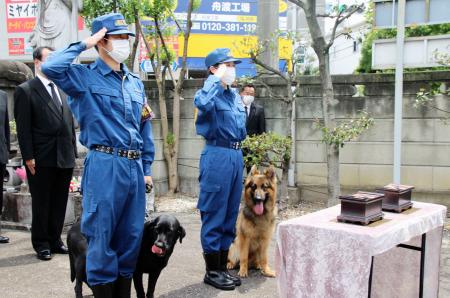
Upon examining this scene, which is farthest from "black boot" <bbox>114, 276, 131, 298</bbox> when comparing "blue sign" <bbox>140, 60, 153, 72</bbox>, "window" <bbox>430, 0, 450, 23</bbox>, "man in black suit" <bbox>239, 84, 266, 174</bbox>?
"blue sign" <bbox>140, 60, 153, 72</bbox>

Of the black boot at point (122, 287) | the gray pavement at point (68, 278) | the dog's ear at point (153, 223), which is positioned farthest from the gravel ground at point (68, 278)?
the dog's ear at point (153, 223)

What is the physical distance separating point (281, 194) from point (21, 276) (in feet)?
15.1

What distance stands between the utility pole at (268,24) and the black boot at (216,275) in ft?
16.4

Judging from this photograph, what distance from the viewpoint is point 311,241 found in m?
2.99

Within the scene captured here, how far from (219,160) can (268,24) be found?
535cm

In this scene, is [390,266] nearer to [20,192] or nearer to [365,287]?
[365,287]

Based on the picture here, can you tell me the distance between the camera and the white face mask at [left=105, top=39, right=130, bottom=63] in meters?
3.46

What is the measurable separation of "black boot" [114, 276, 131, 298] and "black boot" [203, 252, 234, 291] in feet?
3.77

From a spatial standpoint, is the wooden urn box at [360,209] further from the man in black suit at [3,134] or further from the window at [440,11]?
the man in black suit at [3,134]

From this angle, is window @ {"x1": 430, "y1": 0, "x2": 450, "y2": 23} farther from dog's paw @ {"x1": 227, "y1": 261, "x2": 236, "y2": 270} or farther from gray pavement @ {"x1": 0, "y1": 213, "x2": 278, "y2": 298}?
dog's paw @ {"x1": 227, "y1": 261, "x2": 236, "y2": 270}

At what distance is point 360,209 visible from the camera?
308 cm

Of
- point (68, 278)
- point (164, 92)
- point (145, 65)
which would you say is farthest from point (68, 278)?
point (145, 65)

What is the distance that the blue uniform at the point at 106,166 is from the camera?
10.9 ft

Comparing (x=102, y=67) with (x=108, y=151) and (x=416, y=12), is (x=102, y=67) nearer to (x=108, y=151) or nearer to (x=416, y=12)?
(x=108, y=151)
